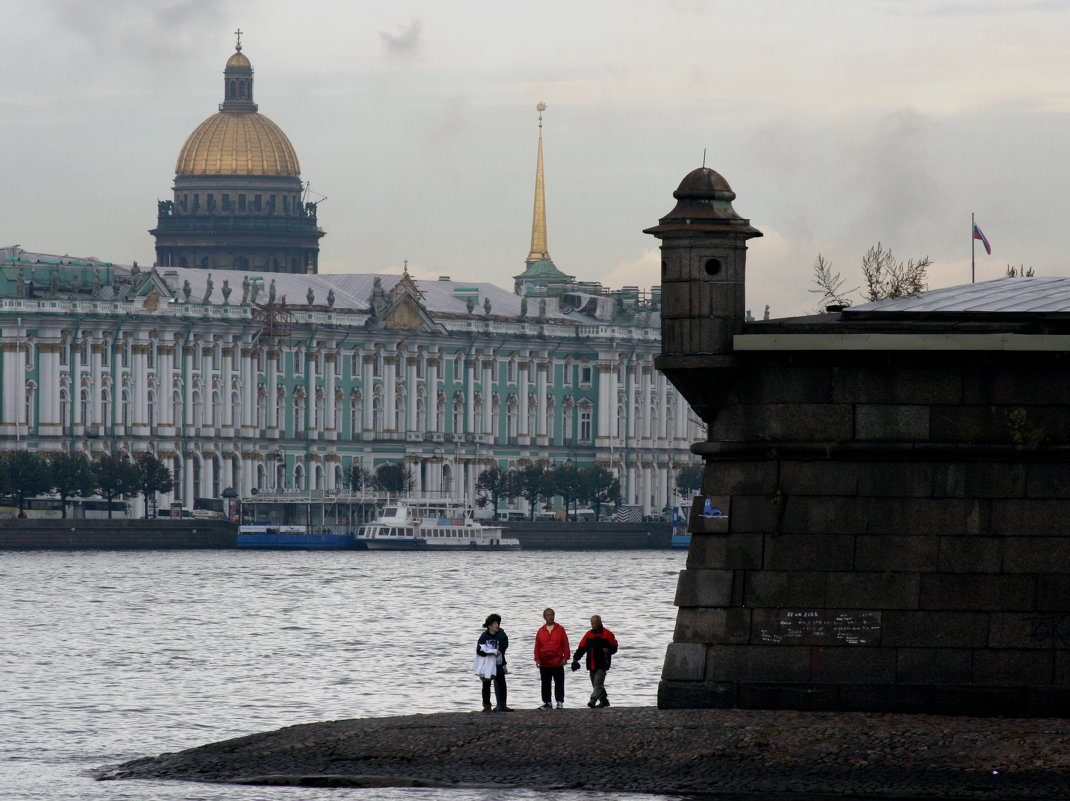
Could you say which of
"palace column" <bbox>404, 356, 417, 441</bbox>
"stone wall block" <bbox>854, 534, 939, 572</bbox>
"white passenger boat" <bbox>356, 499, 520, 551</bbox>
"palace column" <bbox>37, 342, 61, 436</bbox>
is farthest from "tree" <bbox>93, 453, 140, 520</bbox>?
"stone wall block" <bbox>854, 534, 939, 572</bbox>

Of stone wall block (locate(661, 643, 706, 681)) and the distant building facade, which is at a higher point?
the distant building facade

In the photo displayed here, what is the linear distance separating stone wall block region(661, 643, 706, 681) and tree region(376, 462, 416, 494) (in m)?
113

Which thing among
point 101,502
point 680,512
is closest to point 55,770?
point 101,502

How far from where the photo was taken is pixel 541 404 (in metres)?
Answer: 150

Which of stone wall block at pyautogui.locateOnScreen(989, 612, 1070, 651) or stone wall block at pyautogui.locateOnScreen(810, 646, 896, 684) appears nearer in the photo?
stone wall block at pyautogui.locateOnScreen(989, 612, 1070, 651)

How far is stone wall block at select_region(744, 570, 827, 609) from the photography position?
23781mm

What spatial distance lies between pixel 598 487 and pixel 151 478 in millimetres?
26571

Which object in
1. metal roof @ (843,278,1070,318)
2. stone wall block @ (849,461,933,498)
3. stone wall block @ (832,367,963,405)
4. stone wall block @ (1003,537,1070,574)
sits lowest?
stone wall block @ (1003,537,1070,574)

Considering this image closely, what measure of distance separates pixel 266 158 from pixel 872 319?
15900 cm

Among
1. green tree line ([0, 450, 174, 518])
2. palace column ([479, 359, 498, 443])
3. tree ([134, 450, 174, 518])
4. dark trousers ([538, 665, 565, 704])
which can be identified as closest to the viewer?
dark trousers ([538, 665, 565, 704])

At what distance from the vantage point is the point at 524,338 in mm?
147375

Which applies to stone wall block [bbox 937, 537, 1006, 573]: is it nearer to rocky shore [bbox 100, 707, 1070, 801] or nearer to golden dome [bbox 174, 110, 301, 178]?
rocky shore [bbox 100, 707, 1070, 801]

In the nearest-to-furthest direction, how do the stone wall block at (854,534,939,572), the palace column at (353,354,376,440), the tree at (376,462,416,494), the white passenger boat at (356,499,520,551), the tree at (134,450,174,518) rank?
1. the stone wall block at (854,534,939,572)
2. the white passenger boat at (356,499,520,551)
3. the tree at (134,450,174,518)
4. the tree at (376,462,416,494)
5. the palace column at (353,354,376,440)

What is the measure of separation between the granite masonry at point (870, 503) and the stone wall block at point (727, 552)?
2 centimetres
